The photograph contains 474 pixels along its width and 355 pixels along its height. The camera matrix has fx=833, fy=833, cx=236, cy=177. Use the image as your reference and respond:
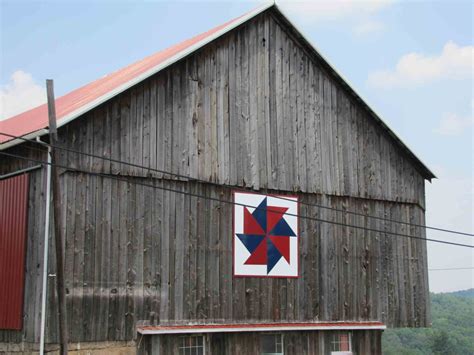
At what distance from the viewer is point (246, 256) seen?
1909 centimetres

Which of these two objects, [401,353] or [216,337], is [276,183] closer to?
[216,337]

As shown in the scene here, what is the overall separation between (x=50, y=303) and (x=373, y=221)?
904cm

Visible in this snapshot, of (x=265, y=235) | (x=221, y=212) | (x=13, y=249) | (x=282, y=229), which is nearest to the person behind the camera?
(x=13, y=249)

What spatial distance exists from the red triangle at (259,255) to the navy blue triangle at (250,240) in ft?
0.25

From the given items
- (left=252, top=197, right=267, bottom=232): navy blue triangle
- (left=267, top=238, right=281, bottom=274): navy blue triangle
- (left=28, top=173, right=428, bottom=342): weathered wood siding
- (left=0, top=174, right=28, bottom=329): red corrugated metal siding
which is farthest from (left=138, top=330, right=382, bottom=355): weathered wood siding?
(left=0, top=174, right=28, bottom=329): red corrugated metal siding

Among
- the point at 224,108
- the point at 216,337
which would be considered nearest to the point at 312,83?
the point at 224,108

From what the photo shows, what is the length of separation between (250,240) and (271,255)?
0.69 metres

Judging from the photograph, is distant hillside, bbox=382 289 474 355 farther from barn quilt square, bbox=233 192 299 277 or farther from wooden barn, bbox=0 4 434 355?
barn quilt square, bbox=233 192 299 277

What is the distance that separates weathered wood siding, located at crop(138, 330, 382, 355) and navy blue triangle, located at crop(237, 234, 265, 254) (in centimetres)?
198

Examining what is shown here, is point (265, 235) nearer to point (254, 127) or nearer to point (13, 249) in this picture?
point (254, 127)

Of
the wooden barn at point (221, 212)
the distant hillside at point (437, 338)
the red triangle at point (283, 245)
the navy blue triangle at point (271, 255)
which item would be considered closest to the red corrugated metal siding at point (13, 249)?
the wooden barn at point (221, 212)

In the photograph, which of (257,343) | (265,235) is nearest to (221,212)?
(265,235)

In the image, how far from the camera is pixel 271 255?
1952cm

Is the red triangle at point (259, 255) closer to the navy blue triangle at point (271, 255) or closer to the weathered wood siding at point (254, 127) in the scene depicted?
the navy blue triangle at point (271, 255)
